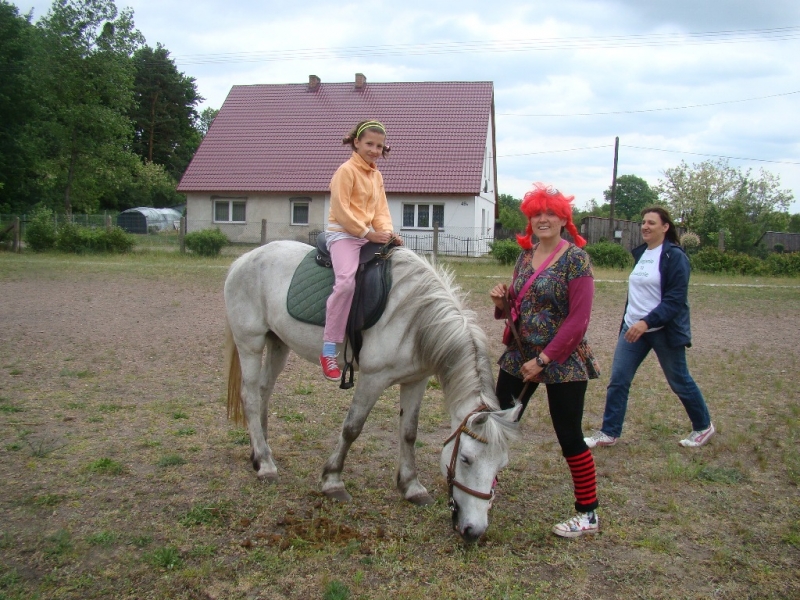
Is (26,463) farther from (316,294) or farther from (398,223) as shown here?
(398,223)

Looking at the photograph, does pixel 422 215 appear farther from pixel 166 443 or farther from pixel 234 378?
pixel 166 443

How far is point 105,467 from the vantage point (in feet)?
13.5

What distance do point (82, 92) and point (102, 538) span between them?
108ft

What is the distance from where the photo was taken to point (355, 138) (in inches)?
157

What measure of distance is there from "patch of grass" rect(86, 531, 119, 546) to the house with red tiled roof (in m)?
21.8

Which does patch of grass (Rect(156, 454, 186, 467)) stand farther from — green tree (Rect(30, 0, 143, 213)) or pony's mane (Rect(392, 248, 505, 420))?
green tree (Rect(30, 0, 143, 213))

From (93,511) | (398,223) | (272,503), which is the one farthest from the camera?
(398,223)

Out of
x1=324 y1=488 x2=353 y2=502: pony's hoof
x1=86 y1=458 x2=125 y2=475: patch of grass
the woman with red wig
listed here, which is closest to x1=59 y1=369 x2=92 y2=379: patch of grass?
x1=86 y1=458 x2=125 y2=475: patch of grass

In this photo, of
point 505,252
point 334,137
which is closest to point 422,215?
point 334,137

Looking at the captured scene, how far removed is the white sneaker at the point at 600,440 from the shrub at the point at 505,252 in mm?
15271

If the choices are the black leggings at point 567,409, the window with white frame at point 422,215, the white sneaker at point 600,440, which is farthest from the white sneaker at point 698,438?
the window with white frame at point 422,215

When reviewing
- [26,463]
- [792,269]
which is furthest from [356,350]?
[792,269]

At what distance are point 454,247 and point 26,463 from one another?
2055 centimetres

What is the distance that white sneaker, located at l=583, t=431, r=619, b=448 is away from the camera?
4.76 m
